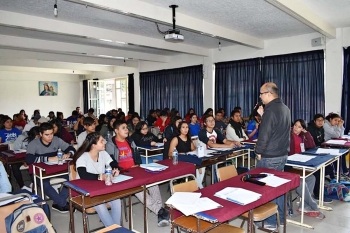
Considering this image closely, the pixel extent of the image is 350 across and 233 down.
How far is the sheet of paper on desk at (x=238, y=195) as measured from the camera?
6.56 ft

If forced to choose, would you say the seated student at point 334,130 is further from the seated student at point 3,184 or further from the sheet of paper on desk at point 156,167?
the seated student at point 3,184

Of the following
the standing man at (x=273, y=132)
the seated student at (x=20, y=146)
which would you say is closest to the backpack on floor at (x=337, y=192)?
→ the standing man at (x=273, y=132)

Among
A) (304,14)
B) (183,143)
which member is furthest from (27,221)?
(304,14)

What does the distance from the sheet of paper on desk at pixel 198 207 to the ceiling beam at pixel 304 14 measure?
2.85m

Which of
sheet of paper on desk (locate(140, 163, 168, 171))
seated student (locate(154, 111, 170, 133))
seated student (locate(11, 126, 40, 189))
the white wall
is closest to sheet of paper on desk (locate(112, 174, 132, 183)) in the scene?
sheet of paper on desk (locate(140, 163, 168, 171))

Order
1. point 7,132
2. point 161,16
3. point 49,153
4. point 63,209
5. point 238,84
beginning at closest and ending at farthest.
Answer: point 63,209 → point 49,153 → point 161,16 → point 7,132 → point 238,84

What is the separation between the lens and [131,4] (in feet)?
13.4

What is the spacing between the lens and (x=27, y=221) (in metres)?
1.94

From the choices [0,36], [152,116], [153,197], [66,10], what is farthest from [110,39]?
[153,197]

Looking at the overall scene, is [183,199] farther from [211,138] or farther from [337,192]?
[337,192]

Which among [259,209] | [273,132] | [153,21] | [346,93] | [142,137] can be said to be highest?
[153,21]

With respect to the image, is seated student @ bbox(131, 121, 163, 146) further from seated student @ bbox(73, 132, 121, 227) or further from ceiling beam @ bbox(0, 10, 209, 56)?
ceiling beam @ bbox(0, 10, 209, 56)

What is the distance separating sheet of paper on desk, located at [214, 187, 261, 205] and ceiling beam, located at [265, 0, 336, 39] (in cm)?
263

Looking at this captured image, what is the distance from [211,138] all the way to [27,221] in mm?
3131
